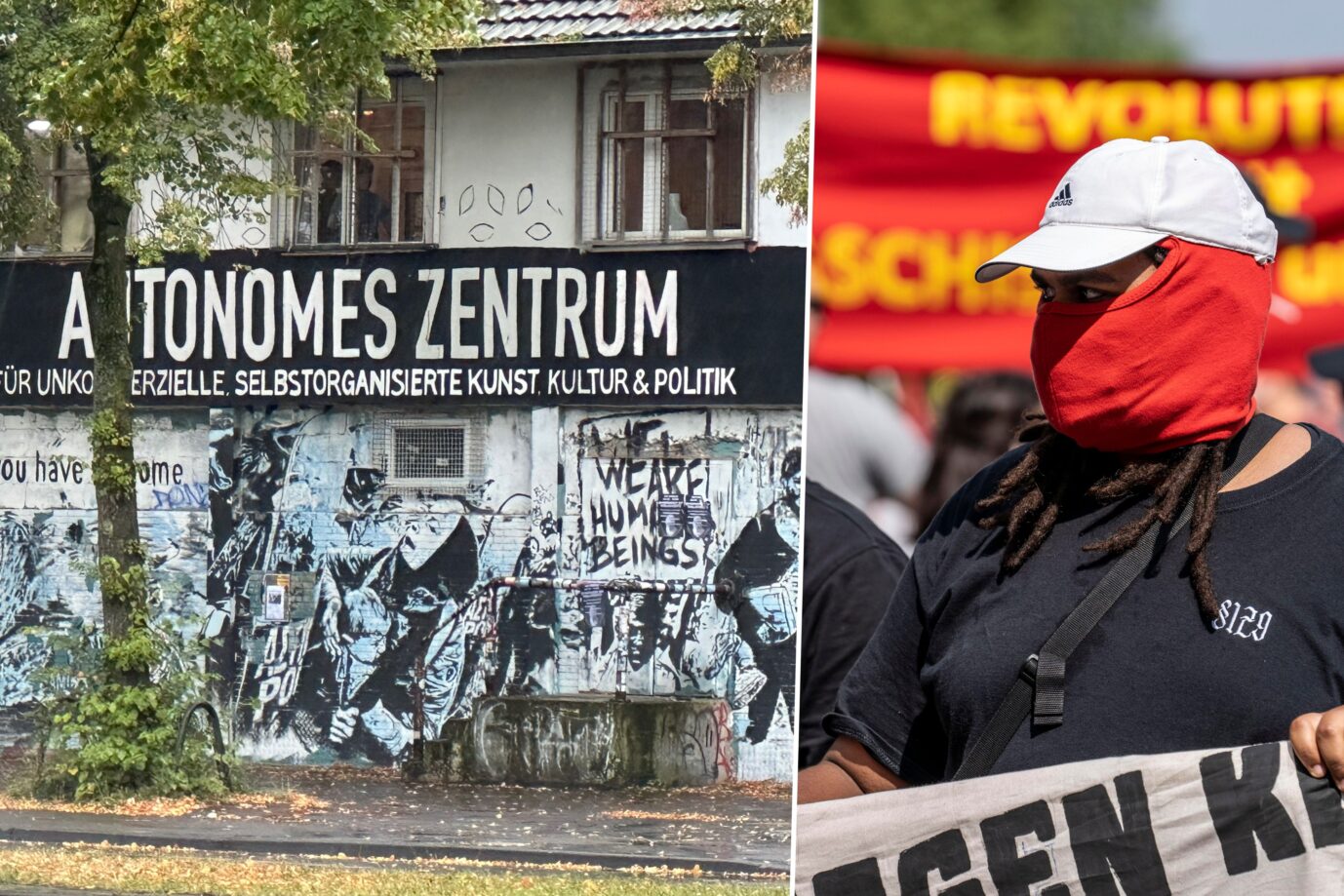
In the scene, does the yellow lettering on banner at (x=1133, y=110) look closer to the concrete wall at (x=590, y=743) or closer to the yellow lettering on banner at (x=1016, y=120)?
the yellow lettering on banner at (x=1016, y=120)

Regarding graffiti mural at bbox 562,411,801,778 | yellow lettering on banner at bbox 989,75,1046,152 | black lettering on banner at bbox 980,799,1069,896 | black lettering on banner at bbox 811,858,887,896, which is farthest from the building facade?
yellow lettering on banner at bbox 989,75,1046,152

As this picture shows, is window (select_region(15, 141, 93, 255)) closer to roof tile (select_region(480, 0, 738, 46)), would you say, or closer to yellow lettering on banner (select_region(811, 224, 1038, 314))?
roof tile (select_region(480, 0, 738, 46))

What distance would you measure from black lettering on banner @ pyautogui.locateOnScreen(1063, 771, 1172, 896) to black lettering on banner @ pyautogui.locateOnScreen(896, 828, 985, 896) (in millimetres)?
139

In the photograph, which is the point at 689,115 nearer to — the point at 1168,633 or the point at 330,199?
the point at 330,199

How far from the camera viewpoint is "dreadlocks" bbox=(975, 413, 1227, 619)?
198 centimetres

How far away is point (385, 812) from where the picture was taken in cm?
273

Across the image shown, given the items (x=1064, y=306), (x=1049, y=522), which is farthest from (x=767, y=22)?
(x=1049, y=522)

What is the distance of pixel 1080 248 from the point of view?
2.03 metres

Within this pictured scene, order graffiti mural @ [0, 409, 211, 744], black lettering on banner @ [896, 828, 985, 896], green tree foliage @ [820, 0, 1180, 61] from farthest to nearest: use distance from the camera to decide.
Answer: green tree foliage @ [820, 0, 1180, 61]
graffiti mural @ [0, 409, 211, 744]
black lettering on banner @ [896, 828, 985, 896]

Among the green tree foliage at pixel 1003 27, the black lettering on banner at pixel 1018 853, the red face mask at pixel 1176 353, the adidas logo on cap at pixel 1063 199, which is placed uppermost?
the green tree foliage at pixel 1003 27

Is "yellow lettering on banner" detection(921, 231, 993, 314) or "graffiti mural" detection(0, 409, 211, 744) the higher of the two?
"yellow lettering on banner" detection(921, 231, 993, 314)

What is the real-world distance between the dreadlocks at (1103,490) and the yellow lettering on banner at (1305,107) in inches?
148

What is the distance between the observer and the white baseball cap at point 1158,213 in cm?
201

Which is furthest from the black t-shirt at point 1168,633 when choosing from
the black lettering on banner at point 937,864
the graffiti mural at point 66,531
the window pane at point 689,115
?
the graffiti mural at point 66,531
